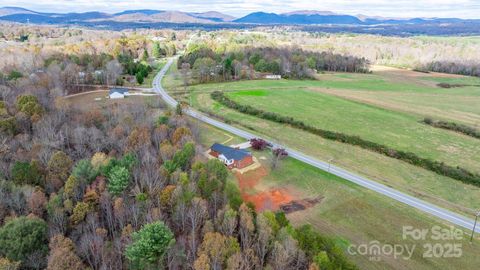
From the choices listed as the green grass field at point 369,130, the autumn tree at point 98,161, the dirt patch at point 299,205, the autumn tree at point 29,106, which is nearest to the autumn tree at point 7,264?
the autumn tree at point 98,161

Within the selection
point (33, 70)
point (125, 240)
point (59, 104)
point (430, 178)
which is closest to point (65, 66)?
point (33, 70)

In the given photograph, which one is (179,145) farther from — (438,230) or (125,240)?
(438,230)

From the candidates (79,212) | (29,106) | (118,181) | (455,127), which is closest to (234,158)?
(118,181)

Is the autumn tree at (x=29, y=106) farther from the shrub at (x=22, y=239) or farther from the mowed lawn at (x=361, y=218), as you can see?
the mowed lawn at (x=361, y=218)

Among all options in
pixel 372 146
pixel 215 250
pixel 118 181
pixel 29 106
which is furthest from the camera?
pixel 372 146

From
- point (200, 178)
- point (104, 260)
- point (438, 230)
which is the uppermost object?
point (200, 178)

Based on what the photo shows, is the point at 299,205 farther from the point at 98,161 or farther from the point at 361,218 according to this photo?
the point at 98,161

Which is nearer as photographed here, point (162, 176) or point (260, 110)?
point (162, 176)

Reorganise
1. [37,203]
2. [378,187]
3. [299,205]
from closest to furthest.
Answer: [37,203]
[299,205]
[378,187]
